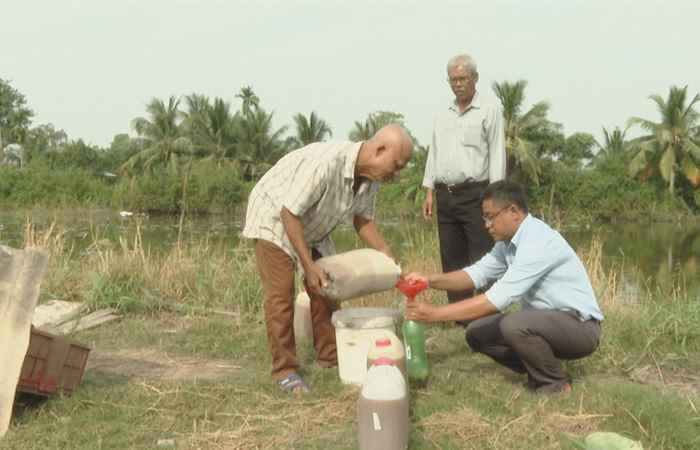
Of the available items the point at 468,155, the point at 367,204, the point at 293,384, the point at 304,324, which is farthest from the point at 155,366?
the point at 468,155

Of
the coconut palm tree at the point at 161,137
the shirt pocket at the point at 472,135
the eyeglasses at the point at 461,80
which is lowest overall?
the coconut palm tree at the point at 161,137

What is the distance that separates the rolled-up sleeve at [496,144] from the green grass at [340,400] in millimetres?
1221

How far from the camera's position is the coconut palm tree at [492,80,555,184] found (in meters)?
30.2

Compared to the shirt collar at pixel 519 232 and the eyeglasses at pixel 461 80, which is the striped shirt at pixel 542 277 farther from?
the eyeglasses at pixel 461 80

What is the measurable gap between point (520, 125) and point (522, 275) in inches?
1160

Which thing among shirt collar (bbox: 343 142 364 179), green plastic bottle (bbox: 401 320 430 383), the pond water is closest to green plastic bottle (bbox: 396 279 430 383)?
green plastic bottle (bbox: 401 320 430 383)

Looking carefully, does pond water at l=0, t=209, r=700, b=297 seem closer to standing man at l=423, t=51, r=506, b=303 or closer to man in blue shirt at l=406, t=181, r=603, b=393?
standing man at l=423, t=51, r=506, b=303

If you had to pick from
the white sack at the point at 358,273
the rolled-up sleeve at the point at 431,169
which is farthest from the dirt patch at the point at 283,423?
the rolled-up sleeve at the point at 431,169

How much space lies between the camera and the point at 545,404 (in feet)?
10.6

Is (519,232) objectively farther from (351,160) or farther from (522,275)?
(351,160)

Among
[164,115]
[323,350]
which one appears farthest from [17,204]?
[323,350]

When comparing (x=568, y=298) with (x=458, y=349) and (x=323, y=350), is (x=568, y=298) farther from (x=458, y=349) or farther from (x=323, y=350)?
(x=323, y=350)

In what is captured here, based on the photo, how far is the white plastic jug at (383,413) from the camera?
8.54ft

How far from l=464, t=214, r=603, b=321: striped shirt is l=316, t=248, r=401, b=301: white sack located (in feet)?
1.91
